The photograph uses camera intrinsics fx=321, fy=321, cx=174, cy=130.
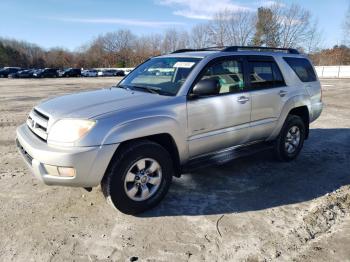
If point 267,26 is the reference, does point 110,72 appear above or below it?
below

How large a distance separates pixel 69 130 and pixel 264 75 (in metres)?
3.12

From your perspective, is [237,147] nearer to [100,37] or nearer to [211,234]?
[211,234]

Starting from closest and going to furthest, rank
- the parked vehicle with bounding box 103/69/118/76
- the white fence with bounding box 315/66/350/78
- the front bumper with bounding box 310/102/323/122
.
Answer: the front bumper with bounding box 310/102/323/122 → the white fence with bounding box 315/66/350/78 → the parked vehicle with bounding box 103/69/118/76

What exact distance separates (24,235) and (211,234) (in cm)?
190

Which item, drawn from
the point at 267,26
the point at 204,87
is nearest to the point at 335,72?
the point at 267,26

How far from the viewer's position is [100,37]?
95375mm

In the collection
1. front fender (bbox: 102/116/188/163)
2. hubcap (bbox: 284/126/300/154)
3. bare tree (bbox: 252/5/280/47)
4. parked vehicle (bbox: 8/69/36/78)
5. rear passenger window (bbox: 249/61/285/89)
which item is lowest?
parked vehicle (bbox: 8/69/36/78)

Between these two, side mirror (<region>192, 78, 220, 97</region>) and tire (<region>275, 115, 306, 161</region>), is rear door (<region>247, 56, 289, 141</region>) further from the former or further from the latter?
side mirror (<region>192, 78, 220, 97</region>)

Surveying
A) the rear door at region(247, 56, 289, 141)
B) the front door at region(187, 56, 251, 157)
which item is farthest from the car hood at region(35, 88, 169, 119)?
the rear door at region(247, 56, 289, 141)

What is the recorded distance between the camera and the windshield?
4.08 metres

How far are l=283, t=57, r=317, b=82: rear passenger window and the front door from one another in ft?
4.75

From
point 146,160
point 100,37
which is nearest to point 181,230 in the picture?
point 146,160

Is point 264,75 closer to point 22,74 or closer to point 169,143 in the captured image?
point 169,143

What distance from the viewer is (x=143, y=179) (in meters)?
3.68
